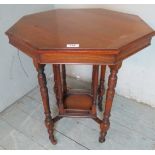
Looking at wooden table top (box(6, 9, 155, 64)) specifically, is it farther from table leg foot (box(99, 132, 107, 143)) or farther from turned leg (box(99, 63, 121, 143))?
table leg foot (box(99, 132, 107, 143))

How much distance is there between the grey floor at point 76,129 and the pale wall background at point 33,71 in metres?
0.09

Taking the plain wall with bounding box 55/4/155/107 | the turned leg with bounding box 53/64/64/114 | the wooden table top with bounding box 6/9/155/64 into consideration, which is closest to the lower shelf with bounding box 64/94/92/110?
the turned leg with bounding box 53/64/64/114

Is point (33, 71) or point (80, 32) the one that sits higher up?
point (80, 32)

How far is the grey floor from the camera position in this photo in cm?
132

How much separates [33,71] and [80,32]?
32.7 inches

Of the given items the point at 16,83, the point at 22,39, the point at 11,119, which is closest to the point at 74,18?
the point at 22,39

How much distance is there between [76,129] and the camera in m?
1.42

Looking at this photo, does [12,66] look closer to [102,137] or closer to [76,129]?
[76,129]

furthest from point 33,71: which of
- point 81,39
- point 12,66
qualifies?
point 81,39

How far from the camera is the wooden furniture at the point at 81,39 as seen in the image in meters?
0.85

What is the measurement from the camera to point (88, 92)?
1514mm
